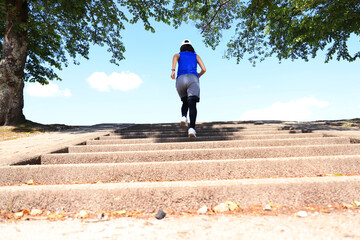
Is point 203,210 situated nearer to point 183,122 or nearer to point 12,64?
point 183,122

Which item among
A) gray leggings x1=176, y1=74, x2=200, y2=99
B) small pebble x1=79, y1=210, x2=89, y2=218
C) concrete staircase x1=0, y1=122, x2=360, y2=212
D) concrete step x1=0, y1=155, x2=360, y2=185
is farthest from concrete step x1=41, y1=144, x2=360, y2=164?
gray leggings x1=176, y1=74, x2=200, y2=99

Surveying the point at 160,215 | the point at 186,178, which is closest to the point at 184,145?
the point at 186,178

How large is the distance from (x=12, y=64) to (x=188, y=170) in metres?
8.89

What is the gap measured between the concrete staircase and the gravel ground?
0.20 m

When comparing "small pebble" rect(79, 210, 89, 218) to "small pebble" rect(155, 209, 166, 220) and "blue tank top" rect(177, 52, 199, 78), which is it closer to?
"small pebble" rect(155, 209, 166, 220)

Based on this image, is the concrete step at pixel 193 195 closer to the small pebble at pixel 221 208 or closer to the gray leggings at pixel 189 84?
the small pebble at pixel 221 208

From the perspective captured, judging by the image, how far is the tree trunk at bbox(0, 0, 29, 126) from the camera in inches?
321

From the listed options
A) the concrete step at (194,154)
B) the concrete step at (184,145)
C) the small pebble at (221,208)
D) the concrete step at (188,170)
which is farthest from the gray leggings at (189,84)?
the small pebble at (221,208)

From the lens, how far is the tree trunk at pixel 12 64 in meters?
8.16

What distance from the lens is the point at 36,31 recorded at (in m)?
11.0

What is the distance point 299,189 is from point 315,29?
925cm

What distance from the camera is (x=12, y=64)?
824cm

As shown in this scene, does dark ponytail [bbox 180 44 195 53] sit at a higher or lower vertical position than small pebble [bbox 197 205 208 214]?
higher

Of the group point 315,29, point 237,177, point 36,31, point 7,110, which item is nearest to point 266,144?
point 237,177
